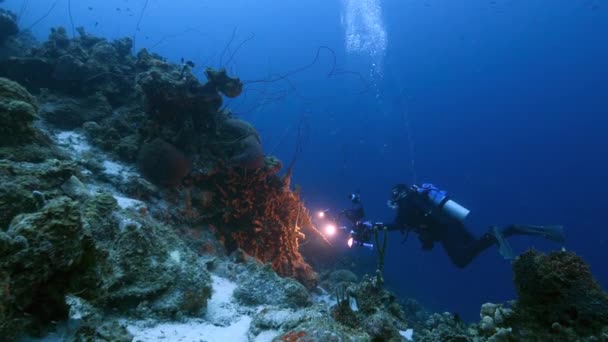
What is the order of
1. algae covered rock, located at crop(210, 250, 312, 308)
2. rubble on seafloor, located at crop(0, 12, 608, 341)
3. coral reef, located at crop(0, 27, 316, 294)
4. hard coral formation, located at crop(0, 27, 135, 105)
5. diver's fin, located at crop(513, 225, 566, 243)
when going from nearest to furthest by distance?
rubble on seafloor, located at crop(0, 12, 608, 341) → algae covered rock, located at crop(210, 250, 312, 308) → coral reef, located at crop(0, 27, 316, 294) → hard coral formation, located at crop(0, 27, 135, 105) → diver's fin, located at crop(513, 225, 566, 243)

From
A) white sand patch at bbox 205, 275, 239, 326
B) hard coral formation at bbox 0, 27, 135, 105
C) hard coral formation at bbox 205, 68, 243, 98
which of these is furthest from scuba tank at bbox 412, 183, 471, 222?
hard coral formation at bbox 0, 27, 135, 105

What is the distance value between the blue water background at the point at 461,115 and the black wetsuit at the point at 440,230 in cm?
2652

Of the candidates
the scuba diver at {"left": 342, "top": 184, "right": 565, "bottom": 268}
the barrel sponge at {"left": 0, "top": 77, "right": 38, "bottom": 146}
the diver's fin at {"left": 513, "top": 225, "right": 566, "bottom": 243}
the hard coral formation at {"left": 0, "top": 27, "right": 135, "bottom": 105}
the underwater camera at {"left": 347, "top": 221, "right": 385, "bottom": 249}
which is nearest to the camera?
the barrel sponge at {"left": 0, "top": 77, "right": 38, "bottom": 146}

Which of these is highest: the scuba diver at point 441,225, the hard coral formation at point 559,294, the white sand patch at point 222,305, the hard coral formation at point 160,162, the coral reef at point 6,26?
the coral reef at point 6,26

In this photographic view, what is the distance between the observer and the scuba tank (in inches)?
367

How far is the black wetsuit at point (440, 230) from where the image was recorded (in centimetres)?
920

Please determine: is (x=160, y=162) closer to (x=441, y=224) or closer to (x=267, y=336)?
(x=267, y=336)

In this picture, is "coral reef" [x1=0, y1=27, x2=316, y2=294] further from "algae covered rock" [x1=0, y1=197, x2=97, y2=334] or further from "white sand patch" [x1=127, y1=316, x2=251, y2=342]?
"algae covered rock" [x1=0, y1=197, x2=97, y2=334]

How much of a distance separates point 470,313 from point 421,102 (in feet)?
214

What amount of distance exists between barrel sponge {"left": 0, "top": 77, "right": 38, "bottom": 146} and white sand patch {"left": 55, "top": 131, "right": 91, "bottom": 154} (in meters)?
1.95

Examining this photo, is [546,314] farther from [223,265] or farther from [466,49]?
A: [466,49]

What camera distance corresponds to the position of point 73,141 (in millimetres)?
6207

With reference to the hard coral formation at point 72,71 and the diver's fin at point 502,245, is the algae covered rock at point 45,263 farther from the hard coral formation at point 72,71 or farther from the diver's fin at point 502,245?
the diver's fin at point 502,245

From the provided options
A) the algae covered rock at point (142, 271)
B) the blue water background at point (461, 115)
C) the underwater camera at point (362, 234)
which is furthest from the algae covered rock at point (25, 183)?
the blue water background at point (461, 115)
